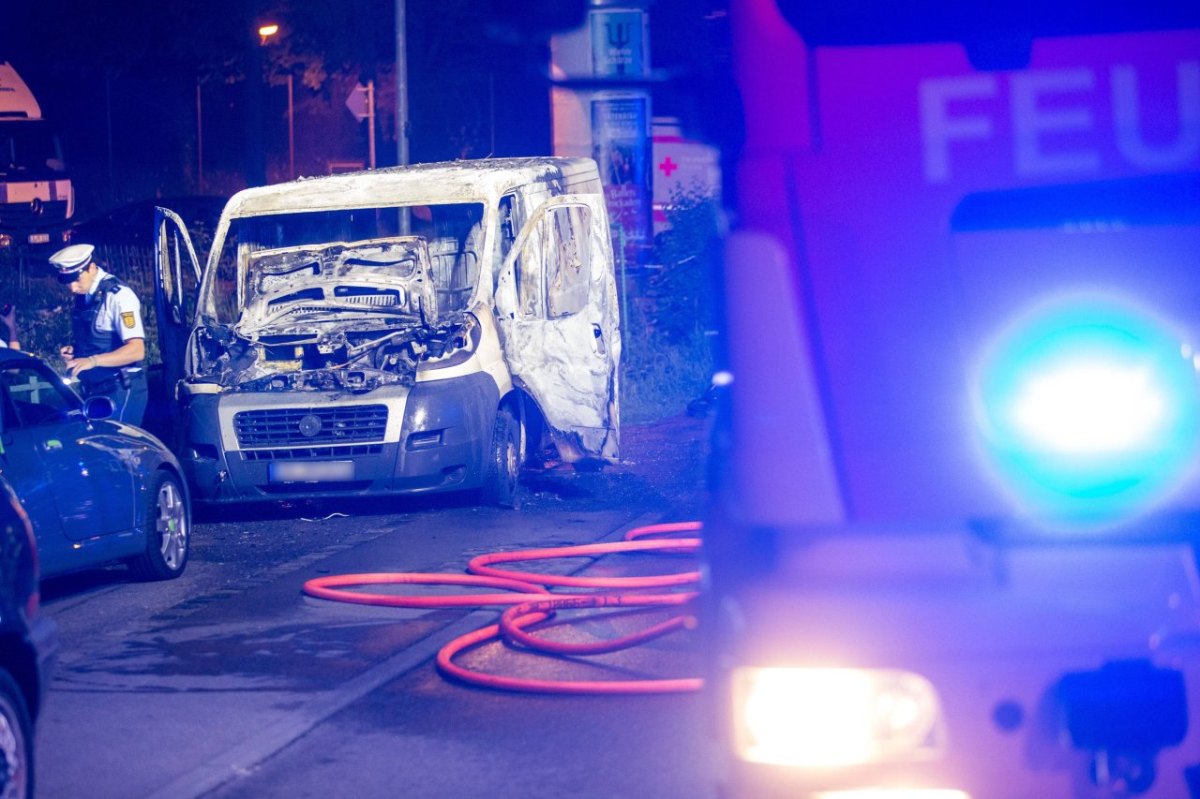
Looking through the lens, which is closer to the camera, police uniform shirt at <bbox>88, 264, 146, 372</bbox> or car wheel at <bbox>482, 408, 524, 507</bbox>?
police uniform shirt at <bbox>88, 264, 146, 372</bbox>

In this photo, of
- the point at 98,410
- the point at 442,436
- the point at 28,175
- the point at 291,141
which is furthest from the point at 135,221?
the point at 98,410

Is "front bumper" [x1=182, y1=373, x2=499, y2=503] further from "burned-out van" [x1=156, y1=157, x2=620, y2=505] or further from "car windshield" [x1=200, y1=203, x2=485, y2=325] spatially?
"car windshield" [x1=200, y1=203, x2=485, y2=325]

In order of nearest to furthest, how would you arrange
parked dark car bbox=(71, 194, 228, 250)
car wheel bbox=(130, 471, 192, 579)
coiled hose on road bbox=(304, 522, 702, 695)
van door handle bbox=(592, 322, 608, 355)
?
1. coiled hose on road bbox=(304, 522, 702, 695)
2. car wheel bbox=(130, 471, 192, 579)
3. van door handle bbox=(592, 322, 608, 355)
4. parked dark car bbox=(71, 194, 228, 250)

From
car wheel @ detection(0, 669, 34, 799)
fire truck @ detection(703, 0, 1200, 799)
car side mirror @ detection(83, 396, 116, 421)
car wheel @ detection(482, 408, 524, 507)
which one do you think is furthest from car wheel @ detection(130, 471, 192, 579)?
fire truck @ detection(703, 0, 1200, 799)

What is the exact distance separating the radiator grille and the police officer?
0.86m

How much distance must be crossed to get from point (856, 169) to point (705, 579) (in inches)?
37.1

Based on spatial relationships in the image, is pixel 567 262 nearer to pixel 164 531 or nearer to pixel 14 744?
pixel 164 531

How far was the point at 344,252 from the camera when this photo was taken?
43.2ft

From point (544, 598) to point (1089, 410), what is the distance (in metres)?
5.26

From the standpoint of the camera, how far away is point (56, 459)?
354 inches

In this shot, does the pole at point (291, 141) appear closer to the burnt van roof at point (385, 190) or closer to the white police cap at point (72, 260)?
the burnt van roof at point (385, 190)

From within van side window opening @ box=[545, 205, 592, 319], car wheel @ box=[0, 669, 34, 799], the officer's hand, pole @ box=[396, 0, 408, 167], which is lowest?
car wheel @ box=[0, 669, 34, 799]

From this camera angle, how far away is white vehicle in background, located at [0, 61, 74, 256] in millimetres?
31344

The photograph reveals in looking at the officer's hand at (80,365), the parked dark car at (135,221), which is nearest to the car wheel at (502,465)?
the officer's hand at (80,365)
